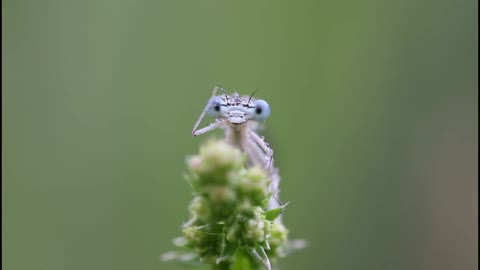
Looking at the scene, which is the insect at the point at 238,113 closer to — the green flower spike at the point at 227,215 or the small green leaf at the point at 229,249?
the green flower spike at the point at 227,215

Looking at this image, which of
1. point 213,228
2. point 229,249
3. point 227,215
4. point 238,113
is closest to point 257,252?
point 229,249

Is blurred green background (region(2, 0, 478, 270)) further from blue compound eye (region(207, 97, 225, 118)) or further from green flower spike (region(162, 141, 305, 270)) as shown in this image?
green flower spike (region(162, 141, 305, 270))

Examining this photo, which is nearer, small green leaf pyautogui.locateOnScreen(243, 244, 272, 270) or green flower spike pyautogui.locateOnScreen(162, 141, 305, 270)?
green flower spike pyautogui.locateOnScreen(162, 141, 305, 270)

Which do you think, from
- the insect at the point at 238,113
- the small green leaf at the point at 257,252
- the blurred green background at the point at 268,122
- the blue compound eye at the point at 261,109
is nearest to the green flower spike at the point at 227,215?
the small green leaf at the point at 257,252

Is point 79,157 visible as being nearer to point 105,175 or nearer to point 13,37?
point 105,175

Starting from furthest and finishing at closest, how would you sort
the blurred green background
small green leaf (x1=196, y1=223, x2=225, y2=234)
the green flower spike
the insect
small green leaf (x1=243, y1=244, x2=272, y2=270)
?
the blurred green background
the insect
small green leaf (x1=243, y1=244, x2=272, y2=270)
small green leaf (x1=196, y1=223, x2=225, y2=234)
the green flower spike

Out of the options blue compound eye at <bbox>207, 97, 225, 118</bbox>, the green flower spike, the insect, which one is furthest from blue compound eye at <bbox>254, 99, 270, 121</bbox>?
the green flower spike

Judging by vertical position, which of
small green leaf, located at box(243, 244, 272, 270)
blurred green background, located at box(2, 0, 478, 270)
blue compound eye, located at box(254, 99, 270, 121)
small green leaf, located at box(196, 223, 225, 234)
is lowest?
small green leaf, located at box(243, 244, 272, 270)

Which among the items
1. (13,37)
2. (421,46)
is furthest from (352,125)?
(13,37)
